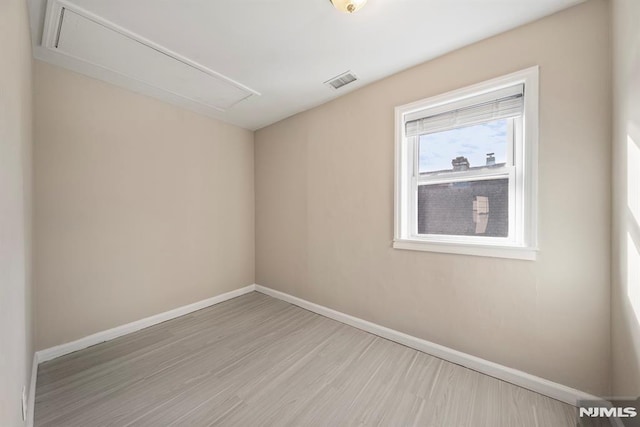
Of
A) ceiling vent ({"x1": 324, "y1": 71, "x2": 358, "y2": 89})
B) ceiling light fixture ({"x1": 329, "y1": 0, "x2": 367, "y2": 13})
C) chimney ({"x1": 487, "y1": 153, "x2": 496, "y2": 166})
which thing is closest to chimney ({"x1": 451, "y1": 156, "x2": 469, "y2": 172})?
chimney ({"x1": 487, "y1": 153, "x2": 496, "y2": 166})

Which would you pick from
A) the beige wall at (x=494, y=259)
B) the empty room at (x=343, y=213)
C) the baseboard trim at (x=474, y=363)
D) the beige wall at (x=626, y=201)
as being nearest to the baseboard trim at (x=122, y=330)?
the empty room at (x=343, y=213)

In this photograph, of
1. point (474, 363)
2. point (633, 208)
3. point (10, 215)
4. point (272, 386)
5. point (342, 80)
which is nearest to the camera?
point (10, 215)

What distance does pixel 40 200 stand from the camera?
6.11 feet

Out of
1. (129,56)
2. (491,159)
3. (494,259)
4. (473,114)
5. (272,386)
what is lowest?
(272,386)

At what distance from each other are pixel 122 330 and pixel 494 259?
3.35m

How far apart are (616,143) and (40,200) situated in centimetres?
392

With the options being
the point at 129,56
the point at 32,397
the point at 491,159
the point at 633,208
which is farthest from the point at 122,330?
the point at 633,208

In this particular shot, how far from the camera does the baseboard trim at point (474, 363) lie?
1484mm

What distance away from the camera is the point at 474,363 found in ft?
5.82

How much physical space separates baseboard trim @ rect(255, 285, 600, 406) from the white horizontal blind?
1.82 m

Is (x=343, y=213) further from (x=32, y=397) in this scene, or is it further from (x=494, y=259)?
(x=32, y=397)

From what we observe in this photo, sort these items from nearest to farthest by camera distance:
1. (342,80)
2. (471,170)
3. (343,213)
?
(471,170), (342,80), (343,213)

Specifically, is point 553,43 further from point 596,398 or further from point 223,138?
point 223,138

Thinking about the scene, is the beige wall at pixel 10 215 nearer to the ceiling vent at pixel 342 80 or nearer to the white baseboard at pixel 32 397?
the white baseboard at pixel 32 397
